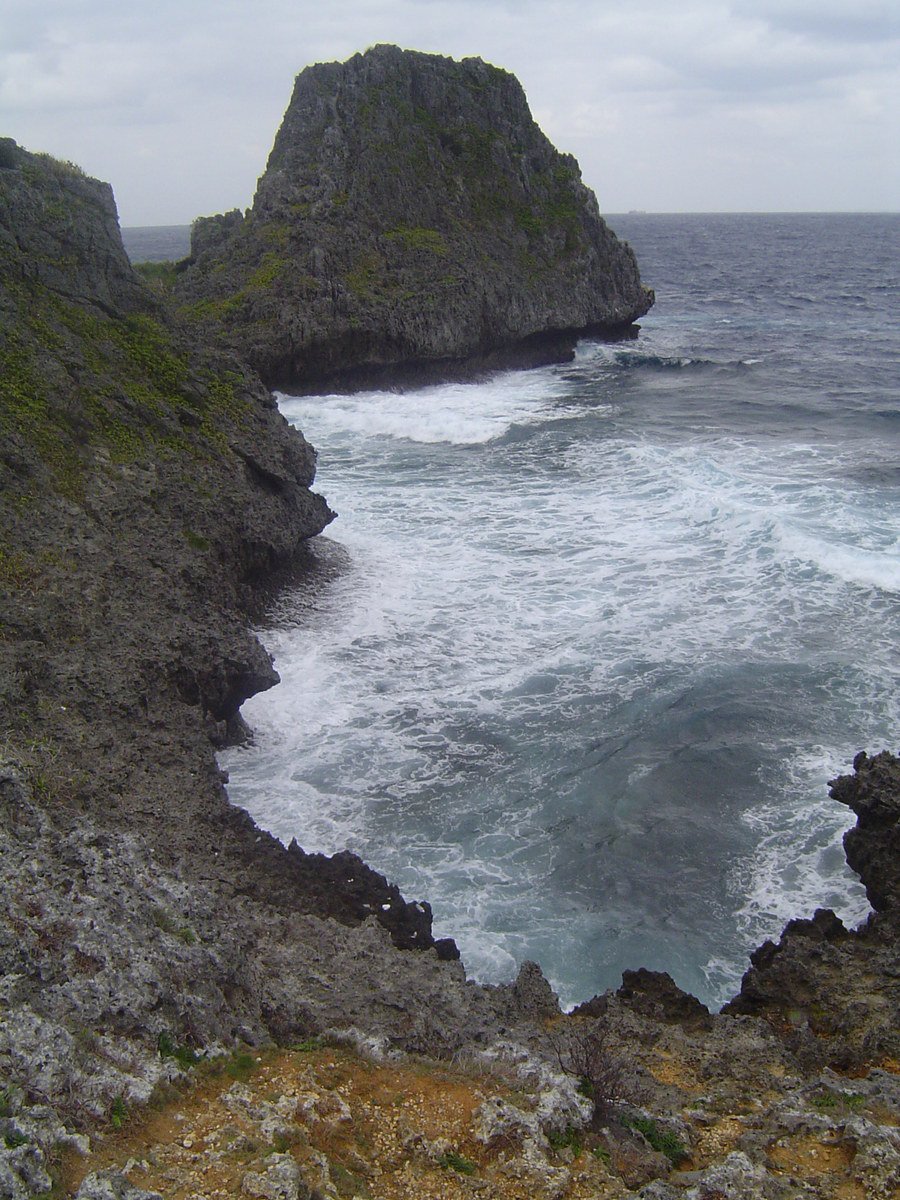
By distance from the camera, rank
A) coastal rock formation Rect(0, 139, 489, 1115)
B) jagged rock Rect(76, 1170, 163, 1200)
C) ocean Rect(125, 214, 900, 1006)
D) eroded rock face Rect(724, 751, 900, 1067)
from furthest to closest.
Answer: ocean Rect(125, 214, 900, 1006)
eroded rock face Rect(724, 751, 900, 1067)
coastal rock formation Rect(0, 139, 489, 1115)
jagged rock Rect(76, 1170, 163, 1200)

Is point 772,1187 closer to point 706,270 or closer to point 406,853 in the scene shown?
point 406,853

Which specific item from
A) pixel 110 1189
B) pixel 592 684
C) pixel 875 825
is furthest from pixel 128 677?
pixel 875 825

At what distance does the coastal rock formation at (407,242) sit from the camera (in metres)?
41.2

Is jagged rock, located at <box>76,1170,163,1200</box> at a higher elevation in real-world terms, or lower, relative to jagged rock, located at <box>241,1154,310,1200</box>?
higher

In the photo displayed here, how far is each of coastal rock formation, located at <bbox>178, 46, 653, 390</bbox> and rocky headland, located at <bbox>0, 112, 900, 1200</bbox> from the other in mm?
25415

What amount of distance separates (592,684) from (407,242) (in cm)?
3364

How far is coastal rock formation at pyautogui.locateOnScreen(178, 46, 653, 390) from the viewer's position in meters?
41.2

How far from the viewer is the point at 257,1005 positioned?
8945mm

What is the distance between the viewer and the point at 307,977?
31.9 feet

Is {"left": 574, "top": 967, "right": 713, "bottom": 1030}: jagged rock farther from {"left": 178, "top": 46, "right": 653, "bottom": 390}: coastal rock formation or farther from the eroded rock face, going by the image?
{"left": 178, "top": 46, "right": 653, "bottom": 390}: coastal rock formation

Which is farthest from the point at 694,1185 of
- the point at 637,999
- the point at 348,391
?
the point at 348,391

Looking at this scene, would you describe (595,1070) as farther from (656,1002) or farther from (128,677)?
(128,677)

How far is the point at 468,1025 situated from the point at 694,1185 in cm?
266

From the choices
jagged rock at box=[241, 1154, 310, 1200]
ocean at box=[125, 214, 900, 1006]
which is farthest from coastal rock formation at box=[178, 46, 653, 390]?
jagged rock at box=[241, 1154, 310, 1200]
